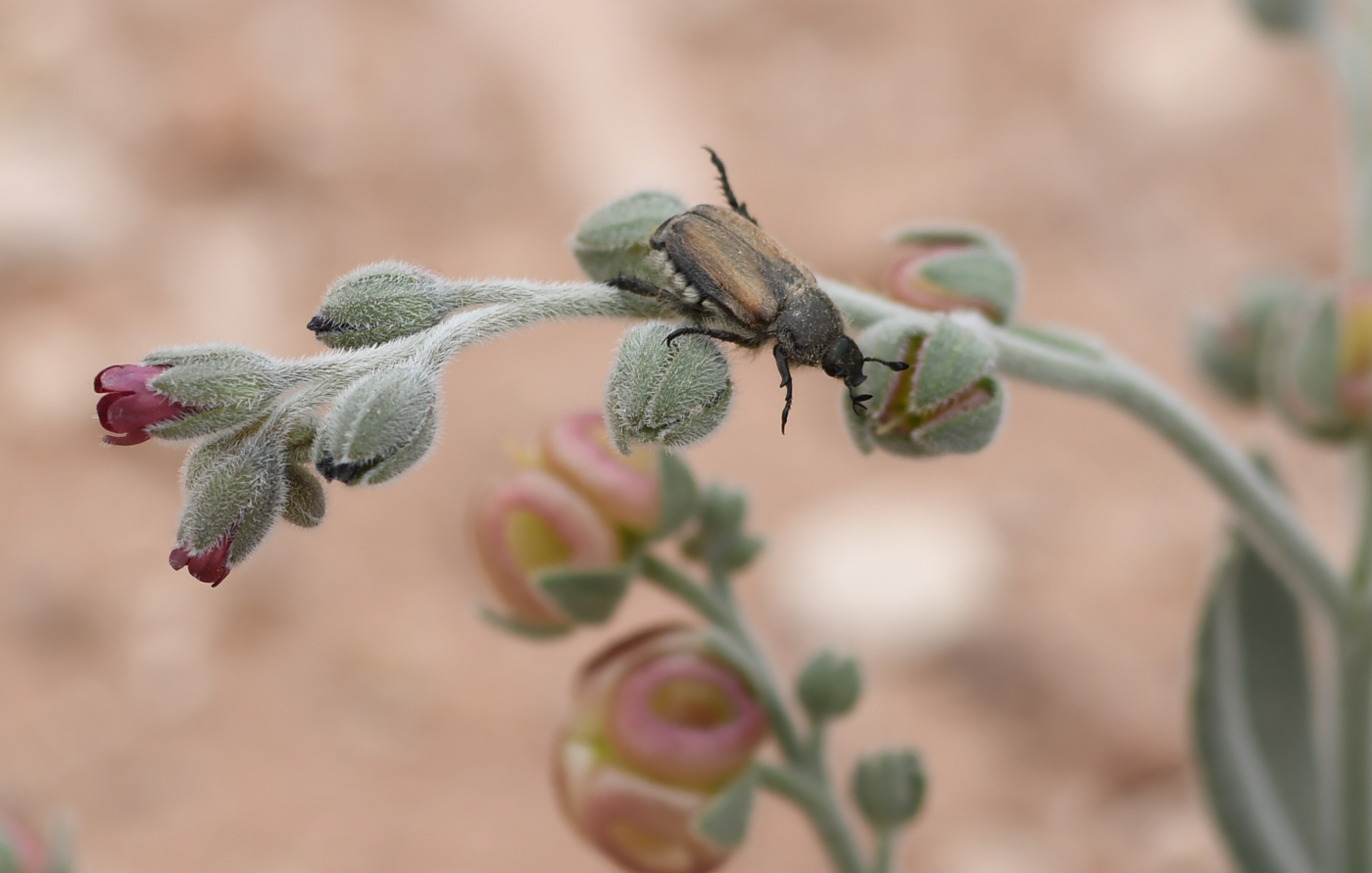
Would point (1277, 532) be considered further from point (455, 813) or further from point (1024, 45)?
point (1024, 45)

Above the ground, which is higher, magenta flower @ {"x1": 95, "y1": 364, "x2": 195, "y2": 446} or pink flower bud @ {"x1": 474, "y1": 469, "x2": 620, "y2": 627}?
pink flower bud @ {"x1": 474, "y1": 469, "x2": 620, "y2": 627}

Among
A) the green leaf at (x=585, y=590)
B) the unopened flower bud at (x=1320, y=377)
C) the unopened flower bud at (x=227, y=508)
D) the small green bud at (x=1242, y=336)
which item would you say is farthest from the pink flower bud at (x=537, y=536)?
the small green bud at (x=1242, y=336)

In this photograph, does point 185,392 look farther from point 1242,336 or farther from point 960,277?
point 1242,336

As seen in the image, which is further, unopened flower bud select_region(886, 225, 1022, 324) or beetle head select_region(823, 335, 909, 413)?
unopened flower bud select_region(886, 225, 1022, 324)

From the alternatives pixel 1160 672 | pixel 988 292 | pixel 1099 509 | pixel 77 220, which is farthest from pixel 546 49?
pixel 988 292

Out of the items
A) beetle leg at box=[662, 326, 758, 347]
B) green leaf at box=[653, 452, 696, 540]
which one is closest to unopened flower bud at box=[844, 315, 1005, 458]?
beetle leg at box=[662, 326, 758, 347]

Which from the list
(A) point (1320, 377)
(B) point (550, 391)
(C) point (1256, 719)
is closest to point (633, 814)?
(C) point (1256, 719)

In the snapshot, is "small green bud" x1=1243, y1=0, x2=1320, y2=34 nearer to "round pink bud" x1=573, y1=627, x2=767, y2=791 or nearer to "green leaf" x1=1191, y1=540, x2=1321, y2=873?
"green leaf" x1=1191, y1=540, x2=1321, y2=873
